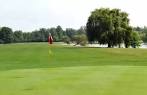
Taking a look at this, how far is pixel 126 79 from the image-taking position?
12.4m

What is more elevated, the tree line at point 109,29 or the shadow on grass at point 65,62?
the tree line at point 109,29

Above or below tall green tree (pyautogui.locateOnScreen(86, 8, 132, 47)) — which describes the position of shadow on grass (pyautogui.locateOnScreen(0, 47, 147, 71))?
below

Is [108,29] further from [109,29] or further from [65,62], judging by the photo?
[65,62]

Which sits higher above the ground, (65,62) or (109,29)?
(109,29)

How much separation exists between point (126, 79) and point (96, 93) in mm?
2674

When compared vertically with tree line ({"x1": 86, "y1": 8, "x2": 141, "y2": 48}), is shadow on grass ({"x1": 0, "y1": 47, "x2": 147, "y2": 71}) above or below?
below

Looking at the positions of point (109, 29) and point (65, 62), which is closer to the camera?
point (65, 62)

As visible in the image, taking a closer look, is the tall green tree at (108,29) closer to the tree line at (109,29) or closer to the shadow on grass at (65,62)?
the tree line at (109,29)

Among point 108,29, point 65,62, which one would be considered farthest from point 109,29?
point 65,62

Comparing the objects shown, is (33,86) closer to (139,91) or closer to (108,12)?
(139,91)

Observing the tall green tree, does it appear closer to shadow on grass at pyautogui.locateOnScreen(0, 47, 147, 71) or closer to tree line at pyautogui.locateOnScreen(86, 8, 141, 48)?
tree line at pyautogui.locateOnScreen(86, 8, 141, 48)

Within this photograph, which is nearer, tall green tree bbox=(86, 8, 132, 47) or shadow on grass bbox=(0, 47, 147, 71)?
shadow on grass bbox=(0, 47, 147, 71)

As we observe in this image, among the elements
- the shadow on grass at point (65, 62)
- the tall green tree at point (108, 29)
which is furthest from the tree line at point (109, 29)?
the shadow on grass at point (65, 62)

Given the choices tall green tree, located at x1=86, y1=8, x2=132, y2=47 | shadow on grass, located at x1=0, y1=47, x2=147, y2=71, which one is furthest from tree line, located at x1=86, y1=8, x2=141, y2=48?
shadow on grass, located at x1=0, y1=47, x2=147, y2=71
